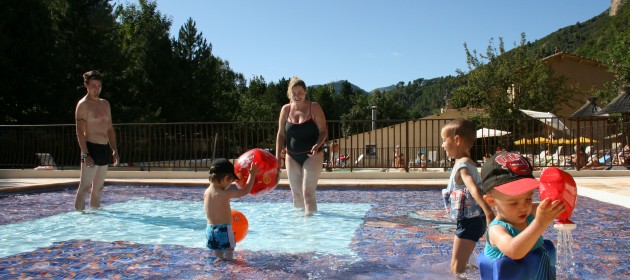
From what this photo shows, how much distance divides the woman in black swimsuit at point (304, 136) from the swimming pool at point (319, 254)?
2.56ft

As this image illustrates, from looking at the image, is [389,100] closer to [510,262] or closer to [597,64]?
[597,64]

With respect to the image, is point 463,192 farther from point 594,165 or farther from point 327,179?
point 594,165

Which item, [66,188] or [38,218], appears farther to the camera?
[66,188]

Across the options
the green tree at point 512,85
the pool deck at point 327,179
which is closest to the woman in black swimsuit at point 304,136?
the pool deck at point 327,179

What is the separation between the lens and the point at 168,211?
7.55 meters

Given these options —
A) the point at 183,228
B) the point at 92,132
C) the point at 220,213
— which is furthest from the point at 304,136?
the point at 92,132

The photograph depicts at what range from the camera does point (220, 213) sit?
13.8 feet

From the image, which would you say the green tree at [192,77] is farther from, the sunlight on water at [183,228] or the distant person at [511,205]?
the distant person at [511,205]

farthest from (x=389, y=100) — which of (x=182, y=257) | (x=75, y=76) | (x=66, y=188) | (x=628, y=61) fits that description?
(x=182, y=257)

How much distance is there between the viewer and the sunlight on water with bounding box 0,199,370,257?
5035 millimetres

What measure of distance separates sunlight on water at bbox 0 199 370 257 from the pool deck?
3.13 m

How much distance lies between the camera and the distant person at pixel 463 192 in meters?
3.32

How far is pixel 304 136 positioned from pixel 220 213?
2.42 metres

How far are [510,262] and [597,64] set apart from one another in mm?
48422
